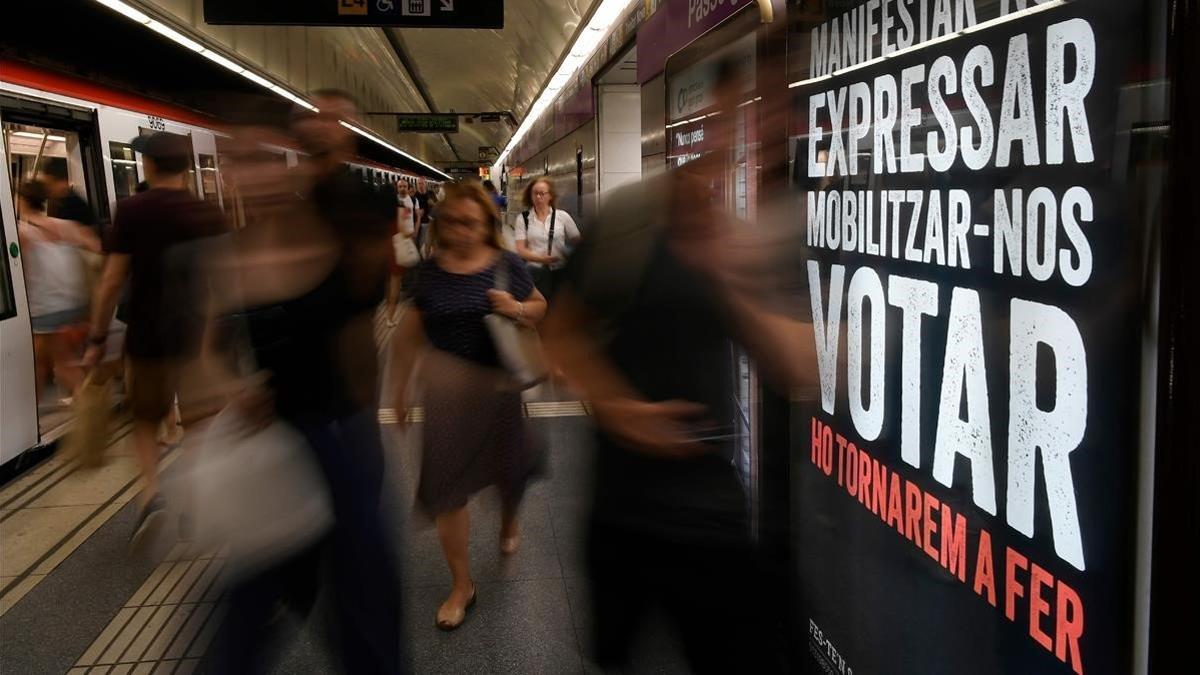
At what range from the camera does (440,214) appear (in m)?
3.16

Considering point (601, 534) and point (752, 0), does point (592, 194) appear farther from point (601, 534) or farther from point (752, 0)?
point (601, 534)

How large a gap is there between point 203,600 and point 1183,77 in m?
3.43

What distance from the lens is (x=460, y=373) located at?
10.3ft

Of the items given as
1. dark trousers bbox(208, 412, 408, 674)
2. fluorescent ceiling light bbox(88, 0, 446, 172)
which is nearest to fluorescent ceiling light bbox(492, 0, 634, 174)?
fluorescent ceiling light bbox(88, 0, 446, 172)

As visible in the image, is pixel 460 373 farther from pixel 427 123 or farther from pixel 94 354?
pixel 427 123

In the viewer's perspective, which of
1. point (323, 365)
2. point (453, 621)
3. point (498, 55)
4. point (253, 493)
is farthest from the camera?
point (498, 55)

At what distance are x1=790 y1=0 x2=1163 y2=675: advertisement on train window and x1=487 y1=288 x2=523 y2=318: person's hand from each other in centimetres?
121

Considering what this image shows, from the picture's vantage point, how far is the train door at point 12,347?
16.1ft

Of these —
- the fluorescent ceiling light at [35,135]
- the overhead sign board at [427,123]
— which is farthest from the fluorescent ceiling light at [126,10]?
the overhead sign board at [427,123]

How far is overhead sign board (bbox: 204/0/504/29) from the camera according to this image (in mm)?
6164

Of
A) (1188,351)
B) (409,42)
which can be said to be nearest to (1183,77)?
(1188,351)

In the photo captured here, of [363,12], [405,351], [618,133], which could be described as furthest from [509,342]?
[618,133]

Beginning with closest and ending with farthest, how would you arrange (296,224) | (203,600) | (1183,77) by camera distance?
(1183,77)
(296,224)
(203,600)

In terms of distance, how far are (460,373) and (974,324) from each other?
1.96 metres
